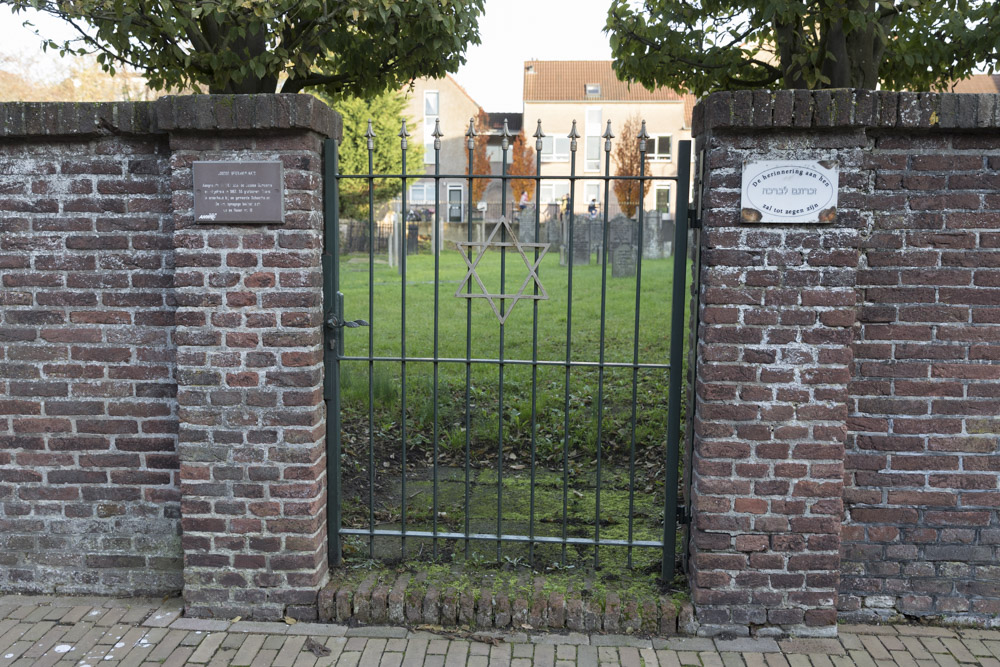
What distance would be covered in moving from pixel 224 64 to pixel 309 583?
2762 mm

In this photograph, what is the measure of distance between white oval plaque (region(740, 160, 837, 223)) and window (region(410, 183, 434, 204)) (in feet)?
99.0

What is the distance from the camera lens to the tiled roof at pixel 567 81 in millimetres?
36375

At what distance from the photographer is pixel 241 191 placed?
3.14 m

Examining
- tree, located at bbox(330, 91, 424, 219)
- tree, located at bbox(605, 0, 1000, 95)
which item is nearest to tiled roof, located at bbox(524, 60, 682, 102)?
Result: tree, located at bbox(330, 91, 424, 219)

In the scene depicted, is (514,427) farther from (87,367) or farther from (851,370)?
(87,367)

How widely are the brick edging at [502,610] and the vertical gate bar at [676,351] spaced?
0.28 metres

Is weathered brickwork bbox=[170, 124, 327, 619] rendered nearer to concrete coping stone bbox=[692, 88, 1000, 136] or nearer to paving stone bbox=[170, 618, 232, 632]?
paving stone bbox=[170, 618, 232, 632]

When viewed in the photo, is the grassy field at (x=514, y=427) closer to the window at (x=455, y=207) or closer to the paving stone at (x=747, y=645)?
the window at (x=455, y=207)

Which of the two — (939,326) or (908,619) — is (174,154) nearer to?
(939,326)

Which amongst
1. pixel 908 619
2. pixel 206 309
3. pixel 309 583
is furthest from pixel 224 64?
pixel 908 619

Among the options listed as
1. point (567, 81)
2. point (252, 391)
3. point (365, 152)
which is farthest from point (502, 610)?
point (567, 81)

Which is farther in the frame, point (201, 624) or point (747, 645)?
point (201, 624)

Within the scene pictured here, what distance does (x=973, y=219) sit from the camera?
3076 mm

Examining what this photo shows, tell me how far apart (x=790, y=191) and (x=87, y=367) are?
3127 millimetres
